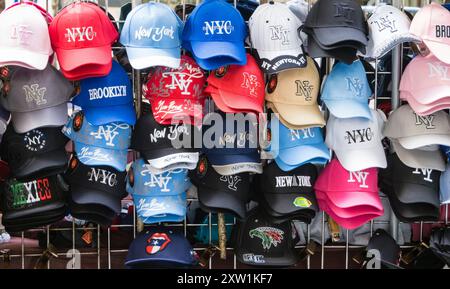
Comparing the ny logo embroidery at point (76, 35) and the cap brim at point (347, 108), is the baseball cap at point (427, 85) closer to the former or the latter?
the cap brim at point (347, 108)

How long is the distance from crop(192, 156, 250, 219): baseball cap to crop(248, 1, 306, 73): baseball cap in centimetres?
42

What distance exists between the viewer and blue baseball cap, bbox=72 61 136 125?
7.03ft

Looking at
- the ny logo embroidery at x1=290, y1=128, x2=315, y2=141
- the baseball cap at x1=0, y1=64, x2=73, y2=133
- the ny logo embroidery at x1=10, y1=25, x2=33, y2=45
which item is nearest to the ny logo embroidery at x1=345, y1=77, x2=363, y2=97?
the ny logo embroidery at x1=290, y1=128, x2=315, y2=141

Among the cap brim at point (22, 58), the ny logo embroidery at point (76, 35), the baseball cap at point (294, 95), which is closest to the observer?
the cap brim at point (22, 58)

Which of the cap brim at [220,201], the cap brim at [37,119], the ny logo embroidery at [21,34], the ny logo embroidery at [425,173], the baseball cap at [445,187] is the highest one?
the ny logo embroidery at [21,34]

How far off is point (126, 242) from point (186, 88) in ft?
2.42

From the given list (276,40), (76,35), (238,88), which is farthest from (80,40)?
(276,40)

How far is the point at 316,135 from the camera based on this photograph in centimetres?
222

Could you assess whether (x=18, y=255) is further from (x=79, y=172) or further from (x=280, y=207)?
(x=280, y=207)

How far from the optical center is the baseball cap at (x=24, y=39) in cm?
198

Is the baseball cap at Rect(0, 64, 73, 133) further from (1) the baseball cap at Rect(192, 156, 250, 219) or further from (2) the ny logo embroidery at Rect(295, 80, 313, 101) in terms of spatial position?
(2) the ny logo embroidery at Rect(295, 80, 313, 101)

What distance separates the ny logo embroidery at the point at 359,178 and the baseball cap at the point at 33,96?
1.06 m

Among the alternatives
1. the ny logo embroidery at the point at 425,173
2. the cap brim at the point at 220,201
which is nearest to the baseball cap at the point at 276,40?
the cap brim at the point at 220,201
